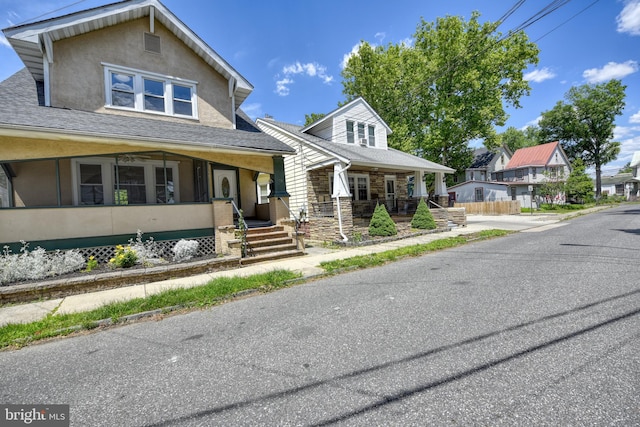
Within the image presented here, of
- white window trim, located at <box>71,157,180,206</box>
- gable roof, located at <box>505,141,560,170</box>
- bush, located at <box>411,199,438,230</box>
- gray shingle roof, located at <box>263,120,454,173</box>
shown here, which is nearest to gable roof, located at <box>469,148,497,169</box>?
gable roof, located at <box>505,141,560,170</box>

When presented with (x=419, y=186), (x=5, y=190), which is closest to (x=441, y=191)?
(x=419, y=186)

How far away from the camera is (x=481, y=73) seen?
81.8 feet

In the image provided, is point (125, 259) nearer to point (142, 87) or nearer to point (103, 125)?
point (103, 125)

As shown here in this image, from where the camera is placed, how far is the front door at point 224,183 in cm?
1171

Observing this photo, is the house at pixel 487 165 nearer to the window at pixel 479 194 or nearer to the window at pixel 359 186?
the window at pixel 479 194

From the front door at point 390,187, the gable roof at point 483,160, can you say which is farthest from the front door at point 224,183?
the gable roof at point 483,160

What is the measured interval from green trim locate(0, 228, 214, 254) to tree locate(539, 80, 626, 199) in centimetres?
5911

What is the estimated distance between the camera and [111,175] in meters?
9.80

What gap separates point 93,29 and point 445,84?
2669 cm

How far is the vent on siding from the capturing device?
380 inches

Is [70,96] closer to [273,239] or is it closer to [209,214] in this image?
[209,214]

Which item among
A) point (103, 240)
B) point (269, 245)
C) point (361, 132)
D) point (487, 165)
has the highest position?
point (487, 165)

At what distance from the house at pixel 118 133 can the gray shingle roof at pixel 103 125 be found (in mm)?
32

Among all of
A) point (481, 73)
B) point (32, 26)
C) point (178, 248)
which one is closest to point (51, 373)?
point (178, 248)
